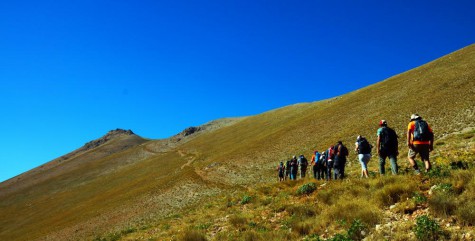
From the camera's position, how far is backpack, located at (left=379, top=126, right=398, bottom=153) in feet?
44.5

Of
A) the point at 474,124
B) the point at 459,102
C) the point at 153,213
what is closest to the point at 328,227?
the point at 474,124

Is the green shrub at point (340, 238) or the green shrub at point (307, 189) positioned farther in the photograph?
the green shrub at point (307, 189)

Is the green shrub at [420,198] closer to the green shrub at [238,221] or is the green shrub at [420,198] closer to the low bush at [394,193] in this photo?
the low bush at [394,193]

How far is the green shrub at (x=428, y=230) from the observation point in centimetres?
723

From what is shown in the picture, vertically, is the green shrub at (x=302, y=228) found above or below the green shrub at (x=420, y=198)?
below

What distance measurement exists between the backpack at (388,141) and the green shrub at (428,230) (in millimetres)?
6337

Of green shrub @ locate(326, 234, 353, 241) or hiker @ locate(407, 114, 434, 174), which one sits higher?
hiker @ locate(407, 114, 434, 174)

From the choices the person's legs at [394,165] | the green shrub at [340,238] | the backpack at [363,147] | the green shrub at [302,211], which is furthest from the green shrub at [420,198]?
the backpack at [363,147]

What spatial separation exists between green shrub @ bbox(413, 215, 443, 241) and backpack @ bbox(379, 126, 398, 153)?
634 cm

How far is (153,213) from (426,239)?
30.2 metres

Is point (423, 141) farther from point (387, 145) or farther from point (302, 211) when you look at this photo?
point (302, 211)

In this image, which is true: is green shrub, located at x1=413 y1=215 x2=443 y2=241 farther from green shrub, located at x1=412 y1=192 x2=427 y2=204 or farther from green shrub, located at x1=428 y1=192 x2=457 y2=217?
green shrub, located at x1=412 y1=192 x2=427 y2=204

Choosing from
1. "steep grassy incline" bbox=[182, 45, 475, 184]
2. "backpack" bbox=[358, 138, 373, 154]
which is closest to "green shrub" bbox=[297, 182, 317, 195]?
"backpack" bbox=[358, 138, 373, 154]

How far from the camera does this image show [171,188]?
1762 inches
